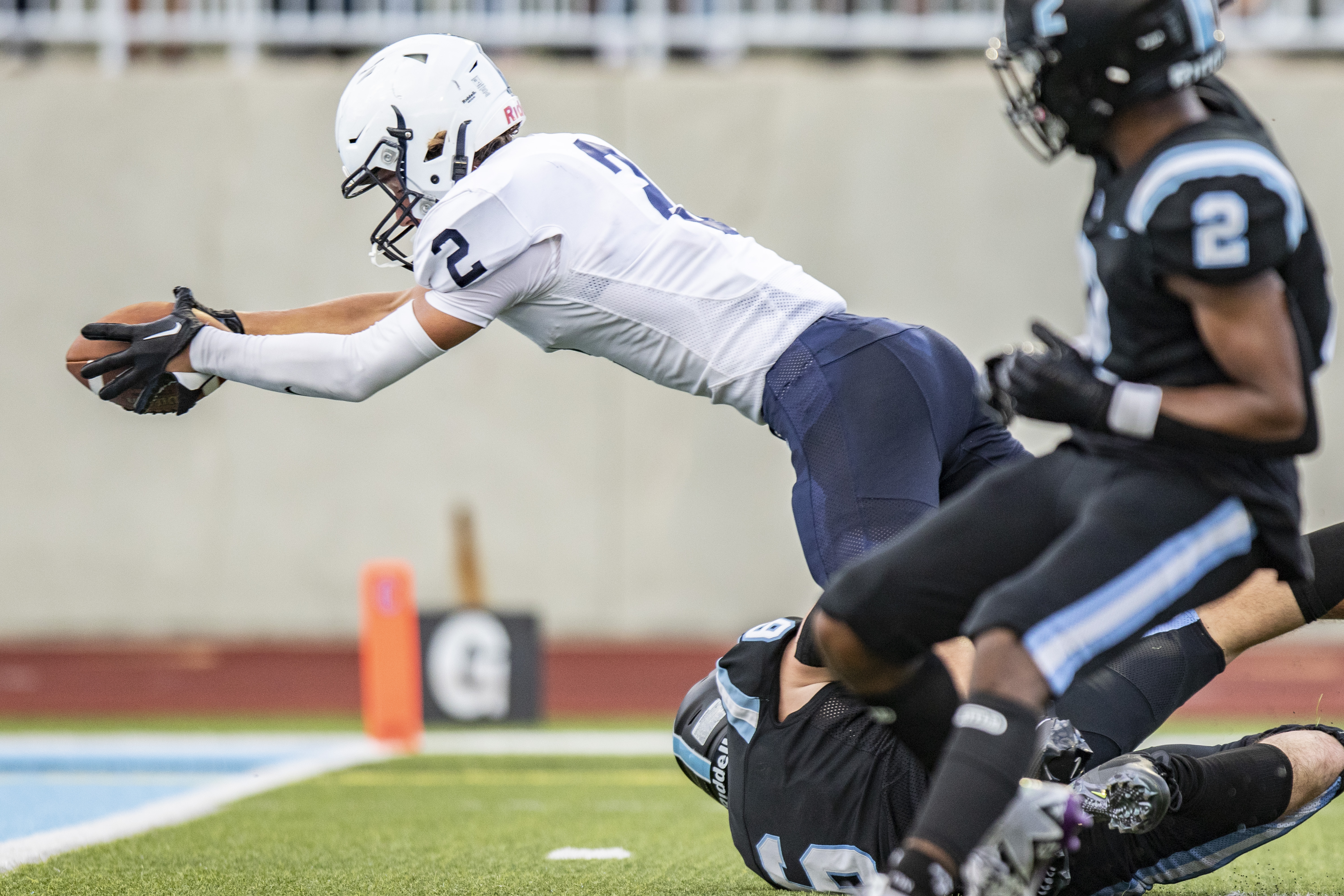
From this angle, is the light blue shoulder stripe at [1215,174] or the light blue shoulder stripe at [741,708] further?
the light blue shoulder stripe at [741,708]

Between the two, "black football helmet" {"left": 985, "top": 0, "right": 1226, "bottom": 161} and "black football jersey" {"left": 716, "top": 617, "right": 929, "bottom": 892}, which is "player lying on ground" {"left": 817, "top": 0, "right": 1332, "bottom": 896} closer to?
"black football helmet" {"left": 985, "top": 0, "right": 1226, "bottom": 161}

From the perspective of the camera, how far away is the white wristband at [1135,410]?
208 cm

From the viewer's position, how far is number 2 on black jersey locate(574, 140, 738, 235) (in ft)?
10.2

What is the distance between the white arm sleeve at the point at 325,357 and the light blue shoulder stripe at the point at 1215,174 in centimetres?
136

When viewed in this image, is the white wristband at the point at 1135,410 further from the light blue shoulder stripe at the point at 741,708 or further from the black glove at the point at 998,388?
the light blue shoulder stripe at the point at 741,708

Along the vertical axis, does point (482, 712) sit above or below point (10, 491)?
below

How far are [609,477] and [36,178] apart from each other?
12.5 ft

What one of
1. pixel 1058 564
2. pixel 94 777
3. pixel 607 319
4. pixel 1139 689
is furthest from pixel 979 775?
pixel 94 777

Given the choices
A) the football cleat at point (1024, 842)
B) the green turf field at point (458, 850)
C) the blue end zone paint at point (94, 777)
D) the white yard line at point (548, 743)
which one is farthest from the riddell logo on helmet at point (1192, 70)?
the white yard line at point (548, 743)

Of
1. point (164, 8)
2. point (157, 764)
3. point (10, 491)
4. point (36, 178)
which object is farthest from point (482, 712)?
point (164, 8)

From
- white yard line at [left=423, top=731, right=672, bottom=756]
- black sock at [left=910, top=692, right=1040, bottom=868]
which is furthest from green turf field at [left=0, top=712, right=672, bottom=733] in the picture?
black sock at [left=910, top=692, right=1040, bottom=868]

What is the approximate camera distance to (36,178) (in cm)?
887

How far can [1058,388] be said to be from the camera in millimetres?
2127

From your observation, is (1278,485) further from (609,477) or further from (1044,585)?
(609,477)
